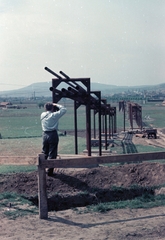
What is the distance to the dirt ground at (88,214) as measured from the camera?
18.0ft

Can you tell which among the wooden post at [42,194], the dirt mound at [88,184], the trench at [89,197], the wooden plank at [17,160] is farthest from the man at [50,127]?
the wooden post at [42,194]

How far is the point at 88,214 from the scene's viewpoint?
6.46m

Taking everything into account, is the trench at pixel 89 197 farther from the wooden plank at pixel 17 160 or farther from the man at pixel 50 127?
the wooden plank at pixel 17 160

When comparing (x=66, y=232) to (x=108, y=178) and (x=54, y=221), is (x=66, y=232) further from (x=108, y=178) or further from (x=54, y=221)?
(x=108, y=178)

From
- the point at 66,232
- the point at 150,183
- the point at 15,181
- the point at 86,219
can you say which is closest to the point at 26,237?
the point at 66,232

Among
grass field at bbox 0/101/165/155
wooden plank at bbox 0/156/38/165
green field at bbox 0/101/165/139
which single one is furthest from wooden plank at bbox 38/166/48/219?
green field at bbox 0/101/165/139

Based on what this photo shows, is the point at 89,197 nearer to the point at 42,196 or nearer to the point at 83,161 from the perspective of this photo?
the point at 83,161

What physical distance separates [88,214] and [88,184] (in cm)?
238

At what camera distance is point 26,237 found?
538 centimetres

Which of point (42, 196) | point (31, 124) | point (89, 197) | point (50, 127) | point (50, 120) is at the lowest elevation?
point (31, 124)

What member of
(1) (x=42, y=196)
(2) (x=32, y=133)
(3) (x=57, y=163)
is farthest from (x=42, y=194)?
(2) (x=32, y=133)

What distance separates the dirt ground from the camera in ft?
18.0

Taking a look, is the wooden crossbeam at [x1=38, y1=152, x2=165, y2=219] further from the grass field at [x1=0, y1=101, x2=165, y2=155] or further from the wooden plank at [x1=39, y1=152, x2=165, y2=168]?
the grass field at [x1=0, y1=101, x2=165, y2=155]

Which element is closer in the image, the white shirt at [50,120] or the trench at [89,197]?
the trench at [89,197]
